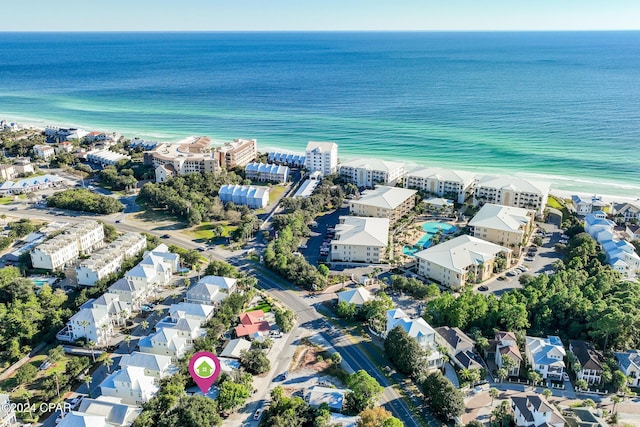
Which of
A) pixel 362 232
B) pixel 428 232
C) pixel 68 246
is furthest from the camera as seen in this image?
pixel 428 232

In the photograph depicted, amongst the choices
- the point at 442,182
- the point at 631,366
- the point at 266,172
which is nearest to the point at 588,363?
the point at 631,366

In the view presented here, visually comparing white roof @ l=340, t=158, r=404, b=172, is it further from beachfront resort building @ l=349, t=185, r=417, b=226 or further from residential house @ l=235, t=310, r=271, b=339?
residential house @ l=235, t=310, r=271, b=339

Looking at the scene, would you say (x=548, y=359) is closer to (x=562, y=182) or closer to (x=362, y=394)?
(x=362, y=394)

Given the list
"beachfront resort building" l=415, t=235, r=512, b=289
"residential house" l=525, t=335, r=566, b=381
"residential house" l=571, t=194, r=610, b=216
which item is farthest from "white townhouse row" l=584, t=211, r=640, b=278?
"residential house" l=525, t=335, r=566, b=381

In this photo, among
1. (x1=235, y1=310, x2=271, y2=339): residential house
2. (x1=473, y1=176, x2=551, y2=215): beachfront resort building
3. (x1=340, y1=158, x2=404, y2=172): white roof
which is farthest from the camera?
(x1=340, y1=158, x2=404, y2=172): white roof

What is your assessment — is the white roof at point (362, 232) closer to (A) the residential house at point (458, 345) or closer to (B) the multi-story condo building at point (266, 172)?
(A) the residential house at point (458, 345)

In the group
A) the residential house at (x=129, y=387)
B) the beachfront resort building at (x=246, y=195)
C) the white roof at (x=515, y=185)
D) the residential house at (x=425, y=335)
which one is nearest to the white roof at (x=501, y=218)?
the white roof at (x=515, y=185)
